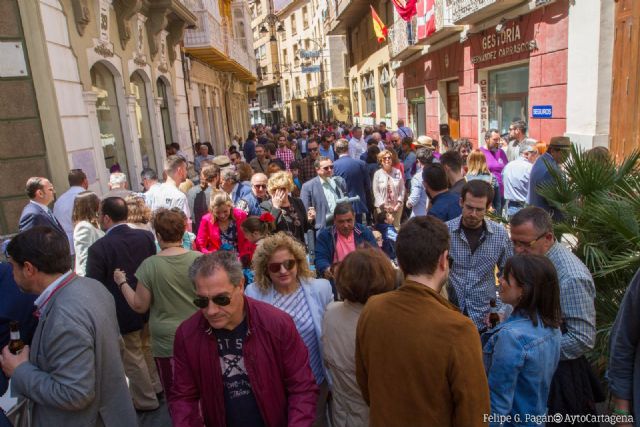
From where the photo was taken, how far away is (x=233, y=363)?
2066mm

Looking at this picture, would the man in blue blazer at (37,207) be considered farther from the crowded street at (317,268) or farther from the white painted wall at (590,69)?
the white painted wall at (590,69)

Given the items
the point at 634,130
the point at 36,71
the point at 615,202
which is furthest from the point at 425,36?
the point at 615,202

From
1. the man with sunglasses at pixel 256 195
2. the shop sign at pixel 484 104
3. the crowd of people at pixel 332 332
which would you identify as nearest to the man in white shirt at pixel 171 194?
the man with sunglasses at pixel 256 195

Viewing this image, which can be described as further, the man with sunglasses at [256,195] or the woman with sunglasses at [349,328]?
the man with sunglasses at [256,195]

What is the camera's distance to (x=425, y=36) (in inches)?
573

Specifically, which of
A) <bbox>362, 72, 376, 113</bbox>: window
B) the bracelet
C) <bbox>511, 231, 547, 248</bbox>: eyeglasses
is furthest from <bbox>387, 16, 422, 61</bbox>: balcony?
the bracelet

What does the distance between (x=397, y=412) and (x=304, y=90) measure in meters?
52.5

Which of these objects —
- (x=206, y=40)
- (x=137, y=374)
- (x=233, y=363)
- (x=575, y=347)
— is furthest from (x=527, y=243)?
(x=206, y=40)

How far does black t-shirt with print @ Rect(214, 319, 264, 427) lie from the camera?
6.77 ft

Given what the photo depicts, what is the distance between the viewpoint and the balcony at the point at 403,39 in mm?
16484

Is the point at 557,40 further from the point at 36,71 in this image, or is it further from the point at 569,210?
the point at 36,71

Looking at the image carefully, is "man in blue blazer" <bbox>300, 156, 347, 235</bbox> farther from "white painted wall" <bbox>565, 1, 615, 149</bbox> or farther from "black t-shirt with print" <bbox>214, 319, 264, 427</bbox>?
"white painted wall" <bbox>565, 1, 615, 149</bbox>

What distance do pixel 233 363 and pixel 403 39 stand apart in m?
17.5

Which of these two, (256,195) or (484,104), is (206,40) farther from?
(256,195)
